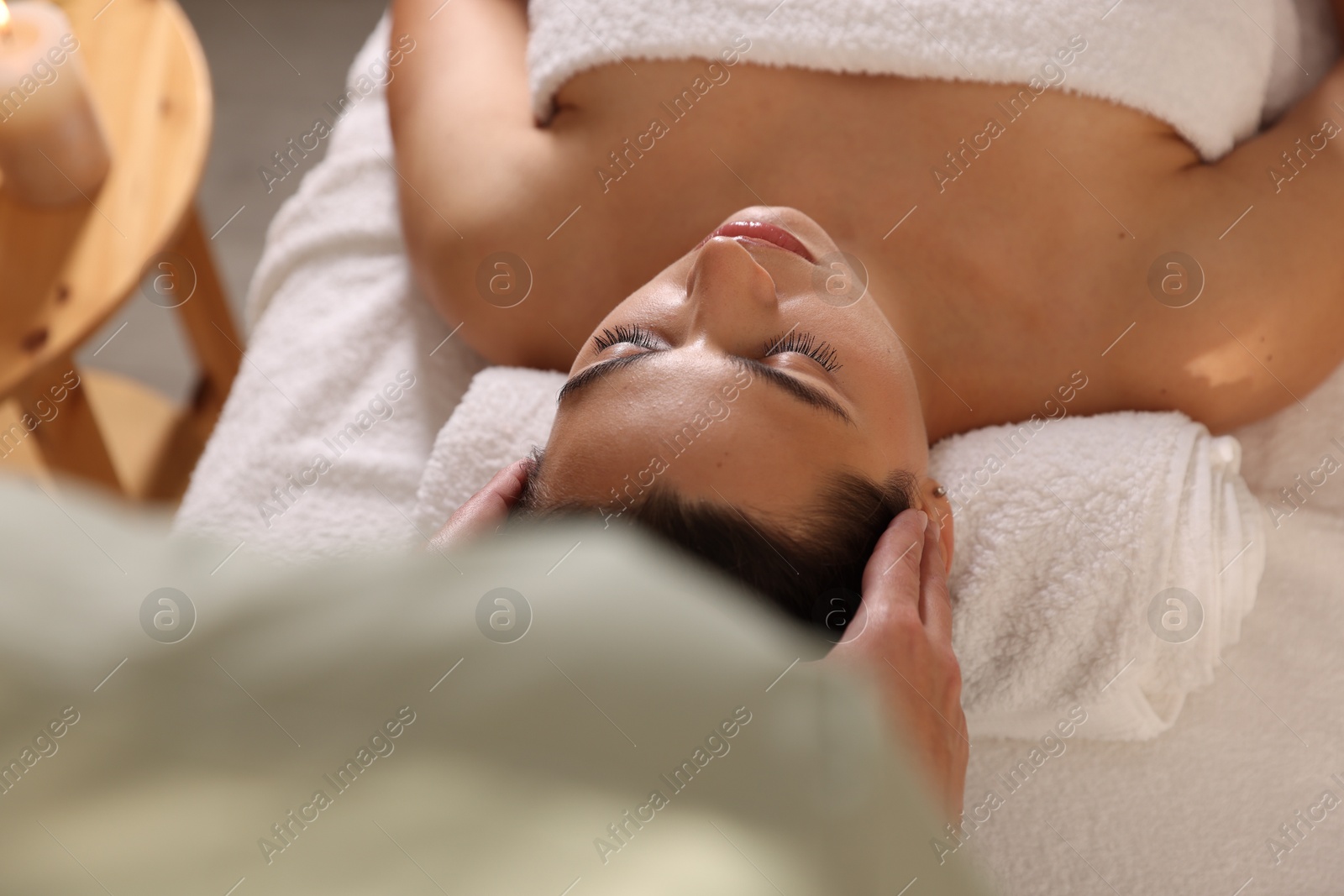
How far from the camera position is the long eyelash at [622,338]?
2.74ft

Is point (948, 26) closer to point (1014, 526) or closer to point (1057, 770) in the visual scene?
point (1014, 526)

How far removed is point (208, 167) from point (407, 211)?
119 cm

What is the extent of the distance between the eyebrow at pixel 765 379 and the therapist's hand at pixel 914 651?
10cm

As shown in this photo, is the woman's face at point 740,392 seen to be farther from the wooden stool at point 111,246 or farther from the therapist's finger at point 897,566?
the wooden stool at point 111,246

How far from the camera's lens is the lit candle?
→ 1.13 metres

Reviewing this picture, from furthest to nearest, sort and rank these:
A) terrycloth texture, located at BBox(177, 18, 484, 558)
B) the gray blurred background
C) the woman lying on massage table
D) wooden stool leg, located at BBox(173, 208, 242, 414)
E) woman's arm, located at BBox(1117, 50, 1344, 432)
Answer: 1. the gray blurred background
2. wooden stool leg, located at BBox(173, 208, 242, 414)
3. terrycloth texture, located at BBox(177, 18, 484, 558)
4. woman's arm, located at BBox(1117, 50, 1344, 432)
5. the woman lying on massage table

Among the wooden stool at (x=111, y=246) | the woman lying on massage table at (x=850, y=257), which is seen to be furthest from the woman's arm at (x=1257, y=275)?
the wooden stool at (x=111, y=246)

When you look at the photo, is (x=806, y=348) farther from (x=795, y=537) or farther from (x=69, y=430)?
(x=69, y=430)

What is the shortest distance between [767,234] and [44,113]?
2.64 ft

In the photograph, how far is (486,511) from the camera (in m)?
0.84

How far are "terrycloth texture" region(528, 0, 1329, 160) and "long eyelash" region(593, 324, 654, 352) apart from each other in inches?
14.5

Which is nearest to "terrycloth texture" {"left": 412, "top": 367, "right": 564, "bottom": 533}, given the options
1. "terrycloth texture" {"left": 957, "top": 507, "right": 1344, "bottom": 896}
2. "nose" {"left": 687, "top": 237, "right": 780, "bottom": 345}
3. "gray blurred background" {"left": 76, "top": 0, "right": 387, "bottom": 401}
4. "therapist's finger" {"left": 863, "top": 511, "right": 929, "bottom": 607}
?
"nose" {"left": 687, "top": 237, "right": 780, "bottom": 345}

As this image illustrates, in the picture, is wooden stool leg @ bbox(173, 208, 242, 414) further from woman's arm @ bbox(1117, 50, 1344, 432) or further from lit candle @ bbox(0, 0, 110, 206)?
woman's arm @ bbox(1117, 50, 1344, 432)

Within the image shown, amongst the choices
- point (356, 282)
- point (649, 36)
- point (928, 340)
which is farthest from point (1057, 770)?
point (356, 282)
